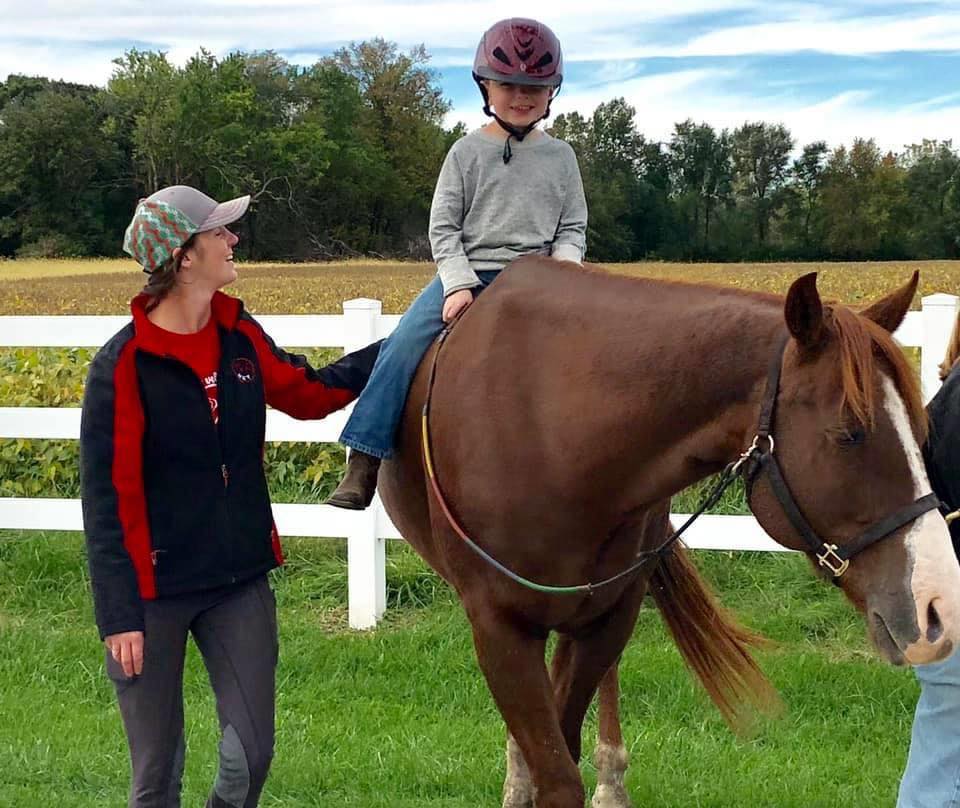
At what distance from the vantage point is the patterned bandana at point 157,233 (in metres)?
2.94

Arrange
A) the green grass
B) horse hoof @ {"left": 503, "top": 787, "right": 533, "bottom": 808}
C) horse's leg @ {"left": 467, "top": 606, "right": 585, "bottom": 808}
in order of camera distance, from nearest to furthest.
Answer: horse's leg @ {"left": 467, "top": 606, "right": 585, "bottom": 808}, horse hoof @ {"left": 503, "top": 787, "right": 533, "bottom": 808}, the green grass

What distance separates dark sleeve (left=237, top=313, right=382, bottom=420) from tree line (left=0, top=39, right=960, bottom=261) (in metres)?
22.6

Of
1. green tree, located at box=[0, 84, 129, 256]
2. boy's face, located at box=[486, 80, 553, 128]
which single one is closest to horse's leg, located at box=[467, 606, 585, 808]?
boy's face, located at box=[486, 80, 553, 128]

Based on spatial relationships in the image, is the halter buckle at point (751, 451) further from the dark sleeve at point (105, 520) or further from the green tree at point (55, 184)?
Result: the green tree at point (55, 184)

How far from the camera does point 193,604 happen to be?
9.80 ft

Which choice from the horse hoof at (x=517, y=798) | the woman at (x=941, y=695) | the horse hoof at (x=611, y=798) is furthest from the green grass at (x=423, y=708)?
the woman at (x=941, y=695)

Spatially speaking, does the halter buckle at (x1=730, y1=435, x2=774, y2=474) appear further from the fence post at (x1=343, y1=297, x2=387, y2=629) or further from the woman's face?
the fence post at (x1=343, y1=297, x2=387, y2=629)

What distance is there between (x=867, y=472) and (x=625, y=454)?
2.03ft

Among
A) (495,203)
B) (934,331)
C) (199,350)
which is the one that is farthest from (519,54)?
(934,331)

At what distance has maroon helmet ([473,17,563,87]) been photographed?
342 cm

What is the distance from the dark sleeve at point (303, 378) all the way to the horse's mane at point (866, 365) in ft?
5.60

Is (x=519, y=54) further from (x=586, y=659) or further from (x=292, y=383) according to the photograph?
(x=586, y=659)

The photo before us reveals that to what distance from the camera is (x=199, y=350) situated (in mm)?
3029

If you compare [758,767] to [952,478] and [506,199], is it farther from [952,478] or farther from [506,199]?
[506,199]
